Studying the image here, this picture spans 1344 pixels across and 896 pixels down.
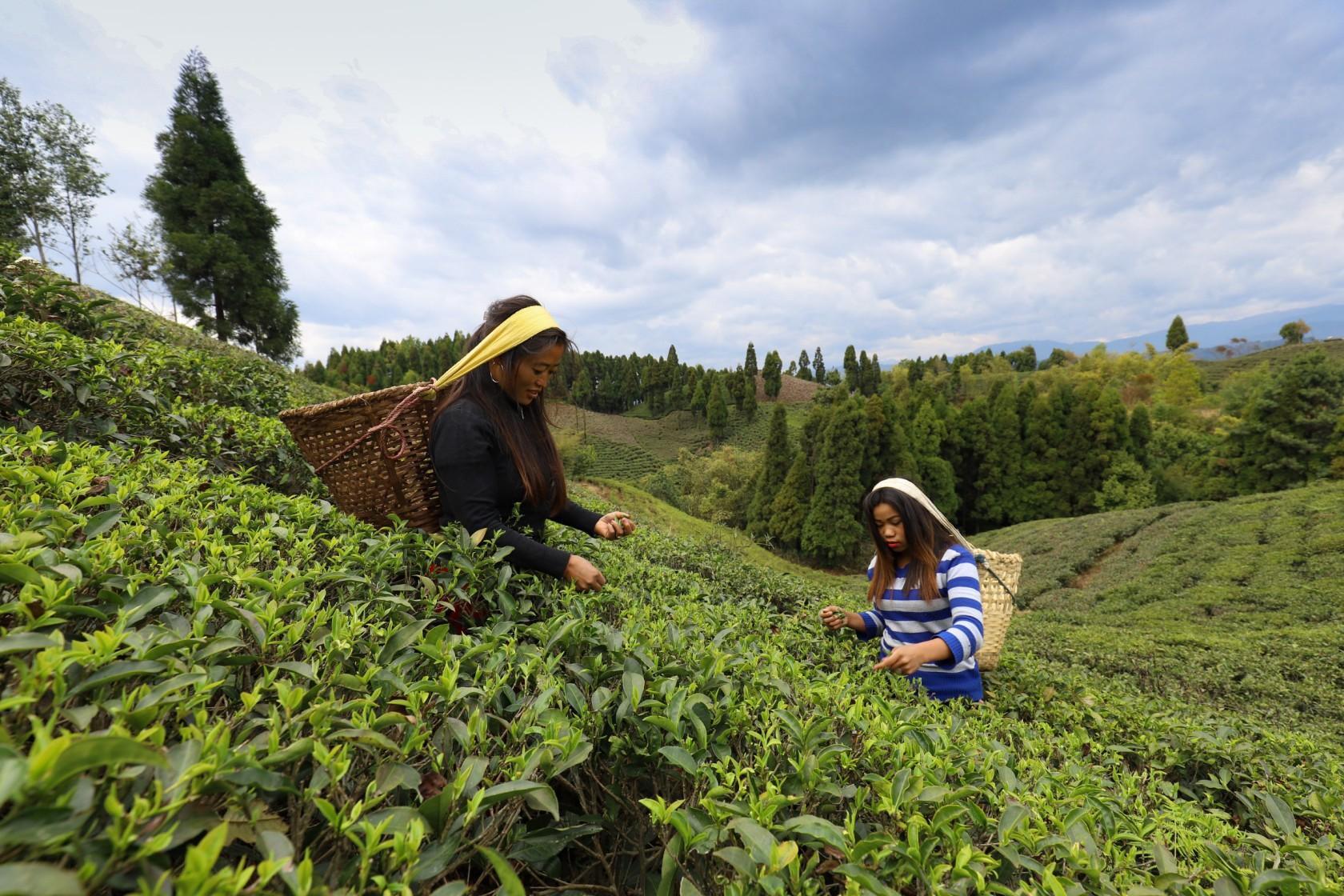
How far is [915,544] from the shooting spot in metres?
2.86

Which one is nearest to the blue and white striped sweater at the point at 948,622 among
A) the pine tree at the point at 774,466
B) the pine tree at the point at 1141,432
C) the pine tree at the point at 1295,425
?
the pine tree at the point at 774,466

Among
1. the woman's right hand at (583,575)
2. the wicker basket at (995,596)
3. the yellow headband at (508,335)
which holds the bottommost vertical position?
the wicker basket at (995,596)

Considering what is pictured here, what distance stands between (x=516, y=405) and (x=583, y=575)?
0.79 metres

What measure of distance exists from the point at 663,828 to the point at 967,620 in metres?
2.05

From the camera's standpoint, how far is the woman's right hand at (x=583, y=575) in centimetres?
196

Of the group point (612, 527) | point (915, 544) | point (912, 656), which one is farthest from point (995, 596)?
point (612, 527)

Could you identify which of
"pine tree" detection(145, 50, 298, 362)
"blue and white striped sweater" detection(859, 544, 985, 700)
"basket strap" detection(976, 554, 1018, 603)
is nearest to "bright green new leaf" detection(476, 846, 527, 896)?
"blue and white striped sweater" detection(859, 544, 985, 700)

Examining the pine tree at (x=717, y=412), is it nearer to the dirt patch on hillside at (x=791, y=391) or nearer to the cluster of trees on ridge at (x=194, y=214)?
the dirt patch on hillside at (x=791, y=391)

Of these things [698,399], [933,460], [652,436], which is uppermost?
[698,399]

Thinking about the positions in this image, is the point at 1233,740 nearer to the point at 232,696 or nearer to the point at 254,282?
the point at 232,696

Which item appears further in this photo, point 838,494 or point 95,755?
point 838,494

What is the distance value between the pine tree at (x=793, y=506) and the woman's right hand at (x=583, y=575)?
28.2 m

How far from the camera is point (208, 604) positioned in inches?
42.7

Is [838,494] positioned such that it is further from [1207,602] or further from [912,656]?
[912,656]
